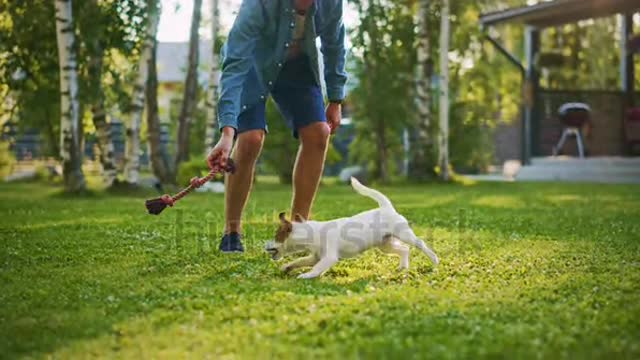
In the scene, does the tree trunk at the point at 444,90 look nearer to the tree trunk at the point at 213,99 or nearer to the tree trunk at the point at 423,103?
the tree trunk at the point at 423,103

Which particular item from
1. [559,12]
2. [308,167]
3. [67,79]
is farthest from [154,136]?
[308,167]

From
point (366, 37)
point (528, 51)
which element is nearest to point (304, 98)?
point (366, 37)

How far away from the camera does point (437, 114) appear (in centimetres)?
2000

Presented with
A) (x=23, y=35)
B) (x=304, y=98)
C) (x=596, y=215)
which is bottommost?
(x=596, y=215)

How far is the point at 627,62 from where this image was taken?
65.4 ft

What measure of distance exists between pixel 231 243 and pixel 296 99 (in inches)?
35.7

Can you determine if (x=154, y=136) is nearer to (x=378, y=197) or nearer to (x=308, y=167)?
(x=308, y=167)

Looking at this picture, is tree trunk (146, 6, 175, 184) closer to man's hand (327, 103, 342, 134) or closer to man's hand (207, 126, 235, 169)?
man's hand (327, 103, 342, 134)

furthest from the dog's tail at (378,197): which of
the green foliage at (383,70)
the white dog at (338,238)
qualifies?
the green foliage at (383,70)

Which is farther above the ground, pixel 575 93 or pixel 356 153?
pixel 575 93

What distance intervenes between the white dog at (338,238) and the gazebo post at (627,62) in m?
16.6

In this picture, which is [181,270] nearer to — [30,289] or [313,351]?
[30,289]

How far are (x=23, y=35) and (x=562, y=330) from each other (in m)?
14.0

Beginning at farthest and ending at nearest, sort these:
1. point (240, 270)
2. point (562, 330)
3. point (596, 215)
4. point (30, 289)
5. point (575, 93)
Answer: point (575, 93) < point (596, 215) < point (240, 270) < point (30, 289) < point (562, 330)
